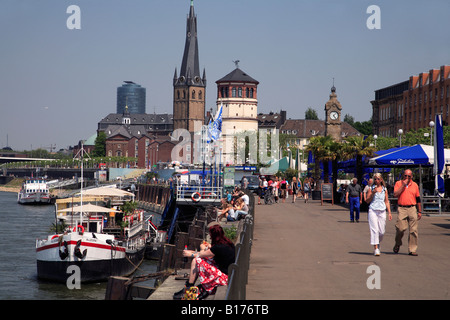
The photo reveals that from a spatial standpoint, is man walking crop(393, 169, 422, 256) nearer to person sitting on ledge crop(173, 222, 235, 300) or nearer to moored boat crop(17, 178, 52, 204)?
person sitting on ledge crop(173, 222, 235, 300)

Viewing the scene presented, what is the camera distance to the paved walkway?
12766mm

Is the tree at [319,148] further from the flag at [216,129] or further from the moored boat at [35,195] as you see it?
the moored boat at [35,195]

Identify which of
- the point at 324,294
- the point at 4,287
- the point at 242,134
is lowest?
the point at 4,287

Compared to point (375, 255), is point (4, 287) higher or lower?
lower

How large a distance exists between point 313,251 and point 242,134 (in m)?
128

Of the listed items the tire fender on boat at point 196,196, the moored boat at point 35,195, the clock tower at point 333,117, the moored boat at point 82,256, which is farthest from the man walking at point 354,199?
the moored boat at point 35,195

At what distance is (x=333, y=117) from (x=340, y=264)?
2584 inches


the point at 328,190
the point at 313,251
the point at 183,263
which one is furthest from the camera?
the point at 328,190

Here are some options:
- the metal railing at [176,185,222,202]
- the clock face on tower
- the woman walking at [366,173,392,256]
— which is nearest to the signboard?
the metal railing at [176,185,222,202]

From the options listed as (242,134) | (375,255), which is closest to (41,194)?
(242,134)

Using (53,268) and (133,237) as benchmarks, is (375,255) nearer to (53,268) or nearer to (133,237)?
(53,268)

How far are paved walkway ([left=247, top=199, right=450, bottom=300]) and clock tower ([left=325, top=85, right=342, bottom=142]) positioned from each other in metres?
53.6

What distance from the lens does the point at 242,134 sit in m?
146

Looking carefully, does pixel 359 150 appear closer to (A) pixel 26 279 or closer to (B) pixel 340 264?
(A) pixel 26 279
